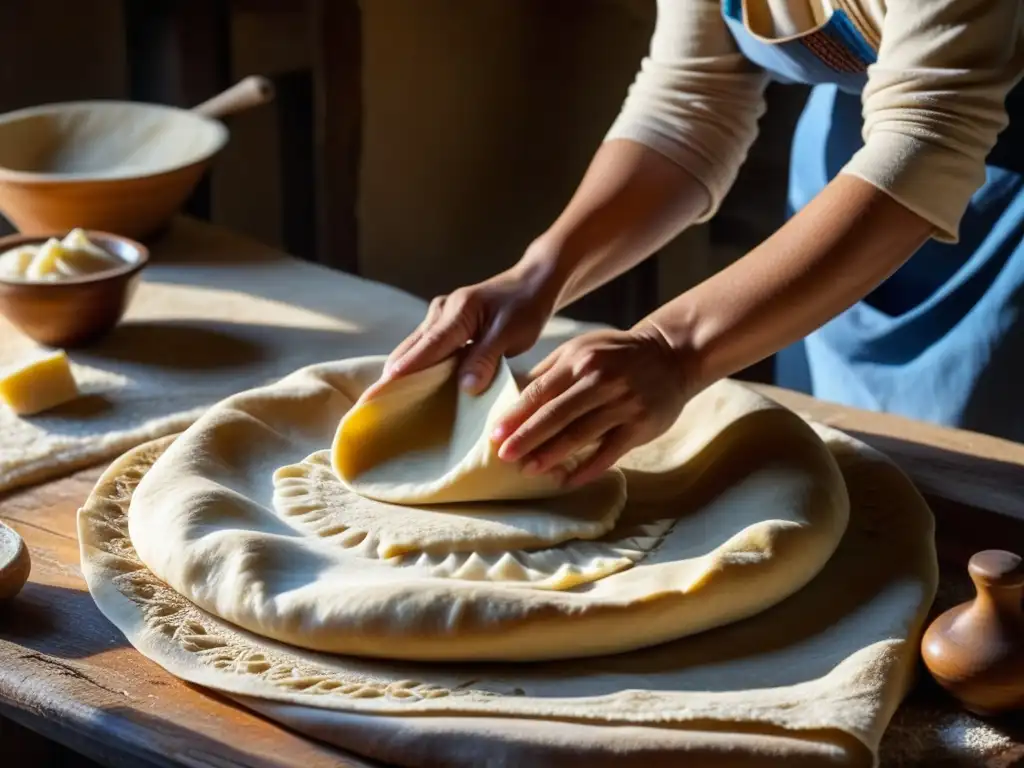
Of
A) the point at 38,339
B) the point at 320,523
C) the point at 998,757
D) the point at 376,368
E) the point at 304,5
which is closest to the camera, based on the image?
the point at 998,757

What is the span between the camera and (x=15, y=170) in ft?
6.63

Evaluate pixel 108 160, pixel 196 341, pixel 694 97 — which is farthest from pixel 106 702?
pixel 108 160

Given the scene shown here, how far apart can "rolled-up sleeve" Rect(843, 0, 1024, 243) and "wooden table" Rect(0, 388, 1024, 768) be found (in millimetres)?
310

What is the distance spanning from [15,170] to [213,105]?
323 mm

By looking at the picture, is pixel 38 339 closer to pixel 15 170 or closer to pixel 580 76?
pixel 15 170

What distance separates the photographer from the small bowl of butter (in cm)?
161

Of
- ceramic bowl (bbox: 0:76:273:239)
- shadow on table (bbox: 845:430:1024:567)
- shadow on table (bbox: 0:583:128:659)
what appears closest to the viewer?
shadow on table (bbox: 0:583:128:659)

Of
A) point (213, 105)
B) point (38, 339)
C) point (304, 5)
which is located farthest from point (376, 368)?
point (304, 5)

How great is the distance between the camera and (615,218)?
1475mm

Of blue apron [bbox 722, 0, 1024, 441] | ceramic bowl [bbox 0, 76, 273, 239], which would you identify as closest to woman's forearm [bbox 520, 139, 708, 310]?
blue apron [bbox 722, 0, 1024, 441]

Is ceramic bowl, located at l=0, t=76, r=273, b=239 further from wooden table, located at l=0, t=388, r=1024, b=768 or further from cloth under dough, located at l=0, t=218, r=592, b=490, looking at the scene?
wooden table, located at l=0, t=388, r=1024, b=768

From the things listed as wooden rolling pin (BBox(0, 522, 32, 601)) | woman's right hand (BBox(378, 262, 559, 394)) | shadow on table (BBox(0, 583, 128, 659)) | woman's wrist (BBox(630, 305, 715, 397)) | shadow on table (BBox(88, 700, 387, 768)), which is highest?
woman's wrist (BBox(630, 305, 715, 397))

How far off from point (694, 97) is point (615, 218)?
0.18 meters

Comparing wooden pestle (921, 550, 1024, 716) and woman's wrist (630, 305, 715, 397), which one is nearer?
wooden pestle (921, 550, 1024, 716)
